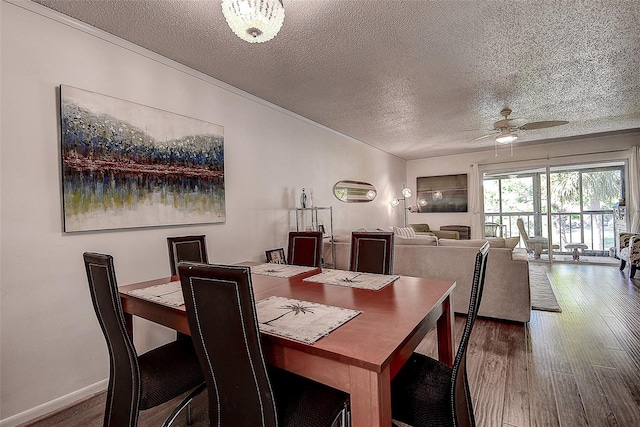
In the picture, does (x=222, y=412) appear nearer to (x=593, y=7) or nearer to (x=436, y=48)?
(x=436, y=48)

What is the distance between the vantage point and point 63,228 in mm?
1957

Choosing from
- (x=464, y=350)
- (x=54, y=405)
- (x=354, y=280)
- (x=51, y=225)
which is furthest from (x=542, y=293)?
(x=51, y=225)

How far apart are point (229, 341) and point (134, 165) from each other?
191cm

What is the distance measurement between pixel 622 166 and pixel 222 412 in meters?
8.44

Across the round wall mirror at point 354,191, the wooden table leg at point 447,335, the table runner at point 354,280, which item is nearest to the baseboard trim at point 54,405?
the table runner at point 354,280

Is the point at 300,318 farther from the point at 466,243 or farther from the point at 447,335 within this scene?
the point at 466,243

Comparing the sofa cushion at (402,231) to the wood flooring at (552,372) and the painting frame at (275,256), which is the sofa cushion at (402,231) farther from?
the painting frame at (275,256)

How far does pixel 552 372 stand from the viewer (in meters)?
2.19

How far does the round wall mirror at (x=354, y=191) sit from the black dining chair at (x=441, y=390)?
3.71 m

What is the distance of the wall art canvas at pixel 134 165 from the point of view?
201cm

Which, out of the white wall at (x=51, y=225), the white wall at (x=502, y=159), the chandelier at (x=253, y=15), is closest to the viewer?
the chandelier at (x=253, y=15)

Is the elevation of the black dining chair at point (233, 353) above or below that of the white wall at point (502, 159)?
below

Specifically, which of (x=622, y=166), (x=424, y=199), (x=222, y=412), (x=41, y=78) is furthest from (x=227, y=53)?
(x=622, y=166)

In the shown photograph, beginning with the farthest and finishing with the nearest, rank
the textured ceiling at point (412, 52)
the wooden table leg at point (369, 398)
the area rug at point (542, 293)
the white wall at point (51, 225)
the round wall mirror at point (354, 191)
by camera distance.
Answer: the round wall mirror at point (354, 191) < the area rug at point (542, 293) < the textured ceiling at point (412, 52) < the white wall at point (51, 225) < the wooden table leg at point (369, 398)
